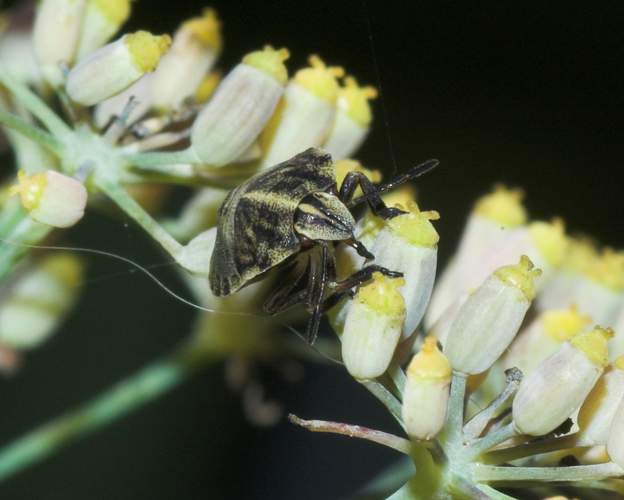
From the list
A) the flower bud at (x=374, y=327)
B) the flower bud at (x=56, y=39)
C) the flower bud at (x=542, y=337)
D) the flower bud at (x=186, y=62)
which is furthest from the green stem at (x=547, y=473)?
the flower bud at (x=56, y=39)

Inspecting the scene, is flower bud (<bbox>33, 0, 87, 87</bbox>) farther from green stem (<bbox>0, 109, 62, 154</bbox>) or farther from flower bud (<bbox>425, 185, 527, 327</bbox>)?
flower bud (<bbox>425, 185, 527, 327</bbox>)

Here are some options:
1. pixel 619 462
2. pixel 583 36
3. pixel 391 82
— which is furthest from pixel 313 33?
pixel 619 462

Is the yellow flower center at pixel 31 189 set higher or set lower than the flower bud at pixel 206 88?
lower

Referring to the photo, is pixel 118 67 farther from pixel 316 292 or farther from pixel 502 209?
pixel 502 209

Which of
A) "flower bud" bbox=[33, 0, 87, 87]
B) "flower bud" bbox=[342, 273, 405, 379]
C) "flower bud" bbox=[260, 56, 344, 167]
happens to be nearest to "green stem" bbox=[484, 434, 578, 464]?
"flower bud" bbox=[342, 273, 405, 379]

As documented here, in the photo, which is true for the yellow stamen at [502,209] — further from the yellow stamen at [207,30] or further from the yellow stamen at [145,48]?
the yellow stamen at [145,48]

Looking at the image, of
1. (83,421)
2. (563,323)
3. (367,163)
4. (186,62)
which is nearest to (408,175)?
(563,323)

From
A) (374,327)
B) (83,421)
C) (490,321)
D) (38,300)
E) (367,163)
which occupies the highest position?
(490,321)
